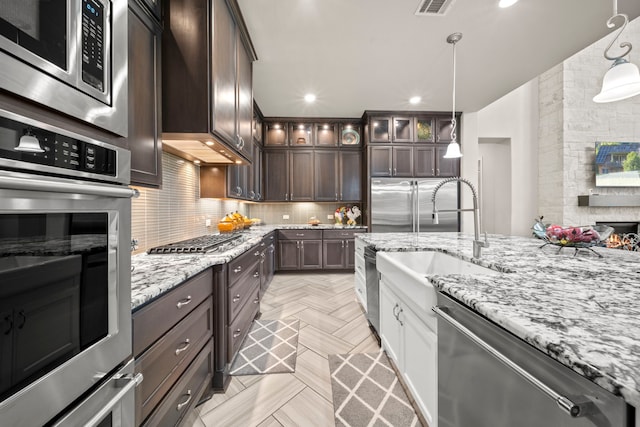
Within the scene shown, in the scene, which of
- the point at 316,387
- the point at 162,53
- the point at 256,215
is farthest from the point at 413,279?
the point at 256,215

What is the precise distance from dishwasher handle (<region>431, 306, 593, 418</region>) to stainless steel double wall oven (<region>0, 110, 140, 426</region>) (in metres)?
1.01

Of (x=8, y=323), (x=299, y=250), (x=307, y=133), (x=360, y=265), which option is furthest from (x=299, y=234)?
(x=8, y=323)

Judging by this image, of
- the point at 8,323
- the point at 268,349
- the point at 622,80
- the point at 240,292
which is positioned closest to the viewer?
the point at 8,323

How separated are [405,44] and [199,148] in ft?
7.31

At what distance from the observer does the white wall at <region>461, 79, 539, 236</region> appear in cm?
515

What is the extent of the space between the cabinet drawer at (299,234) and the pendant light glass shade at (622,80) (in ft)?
11.4

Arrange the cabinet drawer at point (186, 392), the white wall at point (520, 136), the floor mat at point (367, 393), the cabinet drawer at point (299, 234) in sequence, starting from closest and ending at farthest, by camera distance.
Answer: the cabinet drawer at point (186, 392), the floor mat at point (367, 393), the cabinet drawer at point (299, 234), the white wall at point (520, 136)

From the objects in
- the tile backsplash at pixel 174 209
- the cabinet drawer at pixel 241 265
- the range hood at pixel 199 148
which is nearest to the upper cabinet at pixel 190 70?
the range hood at pixel 199 148

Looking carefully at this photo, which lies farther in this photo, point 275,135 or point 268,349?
point 275,135

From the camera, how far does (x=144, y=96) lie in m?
1.25

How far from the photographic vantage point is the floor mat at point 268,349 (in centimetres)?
179

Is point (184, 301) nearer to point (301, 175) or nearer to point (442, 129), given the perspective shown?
point (301, 175)

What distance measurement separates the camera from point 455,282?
3.01ft

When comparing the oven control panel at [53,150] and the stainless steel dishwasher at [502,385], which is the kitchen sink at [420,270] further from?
the oven control panel at [53,150]
